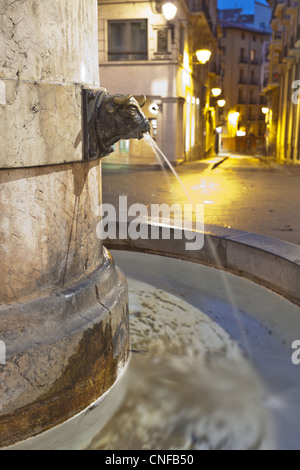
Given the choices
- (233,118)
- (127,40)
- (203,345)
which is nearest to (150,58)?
(127,40)

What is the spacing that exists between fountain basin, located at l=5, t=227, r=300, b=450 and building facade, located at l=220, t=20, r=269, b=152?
52.9 meters

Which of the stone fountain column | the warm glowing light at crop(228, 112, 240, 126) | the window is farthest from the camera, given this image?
the warm glowing light at crop(228, 112, 240, 126)

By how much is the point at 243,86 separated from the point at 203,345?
59.0m

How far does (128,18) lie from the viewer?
61.5ft

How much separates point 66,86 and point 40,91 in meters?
0.18

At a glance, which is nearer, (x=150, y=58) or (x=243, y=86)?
(x=150, y=58)

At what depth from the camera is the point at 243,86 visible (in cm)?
5791

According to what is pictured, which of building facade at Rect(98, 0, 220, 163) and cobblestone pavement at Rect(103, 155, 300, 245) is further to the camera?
building facade at Rect(98, 0, 220, 163)

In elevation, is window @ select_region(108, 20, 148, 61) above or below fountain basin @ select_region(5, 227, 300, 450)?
above

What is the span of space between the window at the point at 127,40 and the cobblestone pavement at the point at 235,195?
802 centimetres

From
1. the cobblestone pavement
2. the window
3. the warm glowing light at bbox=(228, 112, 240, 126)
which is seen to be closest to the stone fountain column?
the cobblestone pavement

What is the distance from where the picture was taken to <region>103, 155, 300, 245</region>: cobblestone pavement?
20.6 feet

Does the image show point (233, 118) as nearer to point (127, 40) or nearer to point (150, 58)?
point (150, 58)

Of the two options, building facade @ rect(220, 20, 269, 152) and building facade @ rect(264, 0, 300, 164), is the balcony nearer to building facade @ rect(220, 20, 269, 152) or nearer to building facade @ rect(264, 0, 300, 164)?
building facade @ rect(264, 0, 300, 164)
